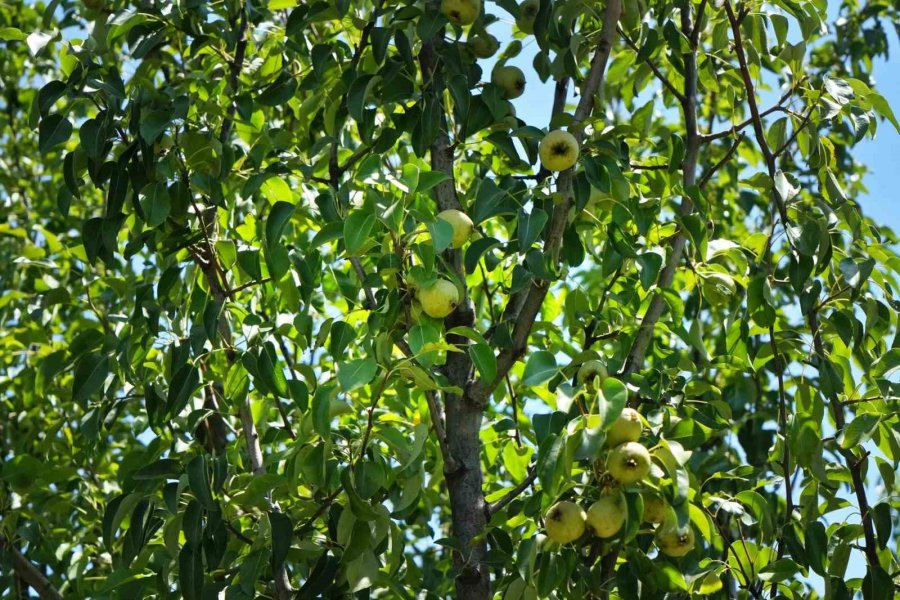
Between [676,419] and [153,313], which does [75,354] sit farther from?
[676,419]

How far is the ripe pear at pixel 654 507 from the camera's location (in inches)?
79.3

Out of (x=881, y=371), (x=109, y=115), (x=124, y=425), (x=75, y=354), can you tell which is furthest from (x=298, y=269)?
(x=124, y=425)

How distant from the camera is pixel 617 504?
1.97 meters

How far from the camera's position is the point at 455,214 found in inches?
86.8

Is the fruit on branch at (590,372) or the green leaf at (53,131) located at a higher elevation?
the green leaf at (53,131)

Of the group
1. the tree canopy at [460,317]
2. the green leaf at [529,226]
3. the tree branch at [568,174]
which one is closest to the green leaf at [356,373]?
the tree canopy at [460,317]

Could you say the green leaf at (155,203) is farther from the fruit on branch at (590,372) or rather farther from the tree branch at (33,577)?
the tree branch at (33,577)

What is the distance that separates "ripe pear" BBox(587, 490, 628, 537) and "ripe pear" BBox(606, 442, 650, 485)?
5 centimetres

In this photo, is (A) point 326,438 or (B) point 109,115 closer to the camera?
(A) point 326,438

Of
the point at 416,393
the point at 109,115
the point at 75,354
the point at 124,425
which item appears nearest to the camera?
the point at 109,115

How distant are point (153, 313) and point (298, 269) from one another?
333mm

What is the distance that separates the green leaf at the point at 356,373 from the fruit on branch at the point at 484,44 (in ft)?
3.32

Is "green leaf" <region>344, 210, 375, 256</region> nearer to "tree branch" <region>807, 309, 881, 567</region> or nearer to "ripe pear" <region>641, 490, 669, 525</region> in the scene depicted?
"ripe pear" <region>641, 490, 669, 525</region>

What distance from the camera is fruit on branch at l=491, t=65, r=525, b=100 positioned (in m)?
2.56
